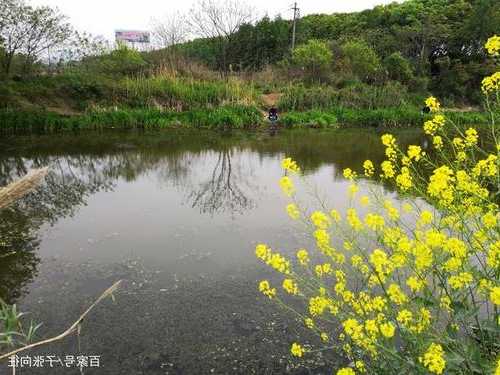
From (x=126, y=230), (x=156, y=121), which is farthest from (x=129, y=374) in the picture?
(x=156, y=121)

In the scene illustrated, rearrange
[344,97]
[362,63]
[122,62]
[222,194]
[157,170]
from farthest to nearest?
[362,63]
[344,97]
[122,62]
[157,170]
[222,194]

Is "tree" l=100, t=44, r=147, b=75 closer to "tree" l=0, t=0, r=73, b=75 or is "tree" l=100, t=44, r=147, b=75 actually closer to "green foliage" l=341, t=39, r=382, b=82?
"tree" l=0, t=0, r=73, b=75

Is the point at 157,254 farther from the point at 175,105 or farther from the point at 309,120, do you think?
the point at 309,120

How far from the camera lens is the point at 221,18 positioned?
2336 cm

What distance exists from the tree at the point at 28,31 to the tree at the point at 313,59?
36.9 feet

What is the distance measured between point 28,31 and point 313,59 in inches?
507

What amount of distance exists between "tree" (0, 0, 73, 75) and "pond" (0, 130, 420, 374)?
572cm

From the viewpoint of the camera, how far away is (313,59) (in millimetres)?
21000

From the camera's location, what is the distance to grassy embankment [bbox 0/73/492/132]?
12750 mm

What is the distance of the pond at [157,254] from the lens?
3.22 m

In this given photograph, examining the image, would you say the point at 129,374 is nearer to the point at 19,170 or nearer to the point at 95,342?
the point at 95,342

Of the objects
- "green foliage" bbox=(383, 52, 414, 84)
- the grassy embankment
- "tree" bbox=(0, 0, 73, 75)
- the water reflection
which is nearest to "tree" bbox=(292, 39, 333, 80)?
"green foliage" bbox=(383, 52, 414, 84)

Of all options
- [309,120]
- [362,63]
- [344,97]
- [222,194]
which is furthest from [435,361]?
[362,63]

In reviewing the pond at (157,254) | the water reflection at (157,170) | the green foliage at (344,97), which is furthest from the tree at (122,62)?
the pond at (157,254)
